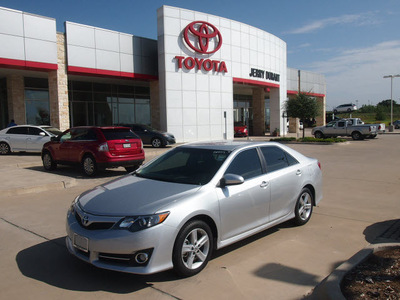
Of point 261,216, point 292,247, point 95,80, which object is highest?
point 95,80

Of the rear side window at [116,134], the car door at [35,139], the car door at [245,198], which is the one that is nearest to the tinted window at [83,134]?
the rear side window at [116,134]

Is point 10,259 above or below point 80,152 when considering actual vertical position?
below

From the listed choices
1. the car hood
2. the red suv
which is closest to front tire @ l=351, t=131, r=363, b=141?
the red suv

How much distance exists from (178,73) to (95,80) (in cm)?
607

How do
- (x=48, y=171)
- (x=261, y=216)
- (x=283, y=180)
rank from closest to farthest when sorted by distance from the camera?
(x=261, y=216)
(x=283, y=180)
(x=48, y=171)

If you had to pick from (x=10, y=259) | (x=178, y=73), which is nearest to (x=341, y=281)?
(x=10, y=259)

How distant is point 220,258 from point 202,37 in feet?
73.3

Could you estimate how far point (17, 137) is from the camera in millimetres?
17078

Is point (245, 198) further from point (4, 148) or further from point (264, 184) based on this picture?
point (4, 148)

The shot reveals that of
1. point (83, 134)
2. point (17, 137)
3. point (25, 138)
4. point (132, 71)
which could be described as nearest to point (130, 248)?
point (83, 134)

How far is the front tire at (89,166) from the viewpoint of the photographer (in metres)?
11.2

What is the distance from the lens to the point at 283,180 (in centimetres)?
559

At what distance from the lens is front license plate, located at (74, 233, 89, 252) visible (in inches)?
A: 156

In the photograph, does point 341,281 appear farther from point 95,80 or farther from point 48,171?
point 95,80
